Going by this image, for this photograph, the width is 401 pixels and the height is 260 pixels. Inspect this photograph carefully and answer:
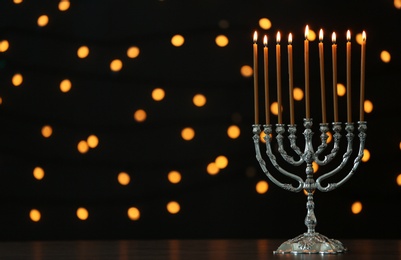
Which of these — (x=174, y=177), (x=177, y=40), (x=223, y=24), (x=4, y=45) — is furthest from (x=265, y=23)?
(x=4, y=45)

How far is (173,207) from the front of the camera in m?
2.22

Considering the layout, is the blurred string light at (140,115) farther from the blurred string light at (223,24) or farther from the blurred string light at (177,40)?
the blurred string light at (223,24)

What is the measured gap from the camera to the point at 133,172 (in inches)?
88.1

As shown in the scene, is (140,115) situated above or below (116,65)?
below

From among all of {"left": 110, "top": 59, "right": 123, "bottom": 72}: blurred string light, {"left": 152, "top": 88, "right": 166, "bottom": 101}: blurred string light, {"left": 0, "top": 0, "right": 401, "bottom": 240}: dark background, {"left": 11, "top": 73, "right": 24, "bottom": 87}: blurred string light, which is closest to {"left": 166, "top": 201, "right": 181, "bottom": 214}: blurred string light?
{"left": 0, "top": 0, "right": 401, "bottom": 240}: dark background

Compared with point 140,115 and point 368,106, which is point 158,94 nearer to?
point 140,115

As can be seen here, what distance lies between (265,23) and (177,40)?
0.23 m

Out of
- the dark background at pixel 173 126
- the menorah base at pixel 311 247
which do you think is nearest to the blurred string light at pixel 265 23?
the dark background at pixel 173 126

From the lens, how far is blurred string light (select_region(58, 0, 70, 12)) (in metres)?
2.30

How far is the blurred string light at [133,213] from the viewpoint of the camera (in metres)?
2.22

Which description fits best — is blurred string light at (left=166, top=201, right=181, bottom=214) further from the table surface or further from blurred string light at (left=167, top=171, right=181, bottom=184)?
the table surface

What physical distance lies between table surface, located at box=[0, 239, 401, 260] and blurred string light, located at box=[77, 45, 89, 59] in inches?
24.8

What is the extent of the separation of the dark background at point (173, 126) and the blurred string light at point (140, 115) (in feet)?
0.04

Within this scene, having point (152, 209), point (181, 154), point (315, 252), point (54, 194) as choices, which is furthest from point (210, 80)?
point (315, 252)
